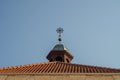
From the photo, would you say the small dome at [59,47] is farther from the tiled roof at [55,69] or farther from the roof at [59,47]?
the tiled roof at [55,69]

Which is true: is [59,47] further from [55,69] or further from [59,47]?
[55,69]

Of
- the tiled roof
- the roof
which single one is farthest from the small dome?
the tiled roof

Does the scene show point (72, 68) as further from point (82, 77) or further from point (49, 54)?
point (49, 54)

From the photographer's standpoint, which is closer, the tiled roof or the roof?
the tiled roof

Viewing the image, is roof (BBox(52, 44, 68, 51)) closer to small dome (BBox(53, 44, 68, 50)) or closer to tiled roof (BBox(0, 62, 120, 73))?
small dome (BBox(53, 44, 68, 50))

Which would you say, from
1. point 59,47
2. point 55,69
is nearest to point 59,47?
point 59,47

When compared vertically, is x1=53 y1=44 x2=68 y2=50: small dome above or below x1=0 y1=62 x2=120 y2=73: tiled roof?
above

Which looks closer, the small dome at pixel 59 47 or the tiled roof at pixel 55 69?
the tiled roof at pixel 55 69

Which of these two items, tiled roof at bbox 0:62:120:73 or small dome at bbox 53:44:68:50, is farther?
small dome at bbox 53:44:68:50

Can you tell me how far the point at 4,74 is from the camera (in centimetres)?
1336

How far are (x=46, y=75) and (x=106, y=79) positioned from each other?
9.03 ft

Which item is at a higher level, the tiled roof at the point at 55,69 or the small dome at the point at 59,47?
the small dome at the point at 59,47

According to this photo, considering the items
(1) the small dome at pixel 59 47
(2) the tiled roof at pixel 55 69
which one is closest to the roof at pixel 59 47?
(1) the small dome at pixel 59 47

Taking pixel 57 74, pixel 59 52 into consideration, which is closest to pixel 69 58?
pixel 59 52
